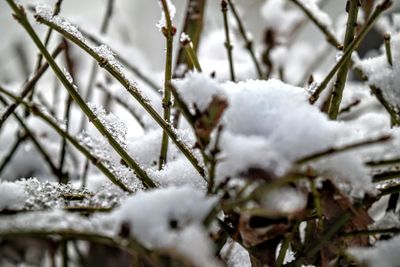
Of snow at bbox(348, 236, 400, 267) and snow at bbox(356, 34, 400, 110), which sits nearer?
snow at bbox(348, 236, 400, 267)

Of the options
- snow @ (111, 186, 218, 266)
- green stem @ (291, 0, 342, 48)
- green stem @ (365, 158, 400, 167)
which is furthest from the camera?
green stem @ (291, 0, 342, 48)

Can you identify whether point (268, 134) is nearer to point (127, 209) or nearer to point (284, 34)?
point (127, 209)

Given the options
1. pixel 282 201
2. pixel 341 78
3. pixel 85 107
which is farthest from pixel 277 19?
pixel 282 201

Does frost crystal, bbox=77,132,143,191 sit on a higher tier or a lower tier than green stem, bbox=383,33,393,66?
lower

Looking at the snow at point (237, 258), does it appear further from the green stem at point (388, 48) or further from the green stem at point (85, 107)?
the green stem at point (388, 48)

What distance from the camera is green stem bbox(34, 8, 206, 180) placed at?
0.52 metres

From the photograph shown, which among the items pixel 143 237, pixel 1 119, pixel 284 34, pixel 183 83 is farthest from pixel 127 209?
pixel 284 34

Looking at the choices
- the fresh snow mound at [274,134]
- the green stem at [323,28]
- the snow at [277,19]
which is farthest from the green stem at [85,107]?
the snow at [277,19]

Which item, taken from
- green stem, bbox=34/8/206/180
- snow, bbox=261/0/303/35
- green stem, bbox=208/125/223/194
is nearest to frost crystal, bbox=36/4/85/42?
green stem, bbox=34/8/206/180

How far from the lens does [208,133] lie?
1.34 feet

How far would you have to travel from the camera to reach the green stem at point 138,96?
Answer: 0.52m

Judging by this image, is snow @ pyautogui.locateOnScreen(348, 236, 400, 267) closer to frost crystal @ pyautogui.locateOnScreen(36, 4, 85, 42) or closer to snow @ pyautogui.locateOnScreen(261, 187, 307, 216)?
snow @ pyautogui.locateOnScreen(261, 187, 307, 216)

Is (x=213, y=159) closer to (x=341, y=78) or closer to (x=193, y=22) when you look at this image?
(x=341, y=78)

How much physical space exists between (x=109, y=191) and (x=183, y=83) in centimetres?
13
